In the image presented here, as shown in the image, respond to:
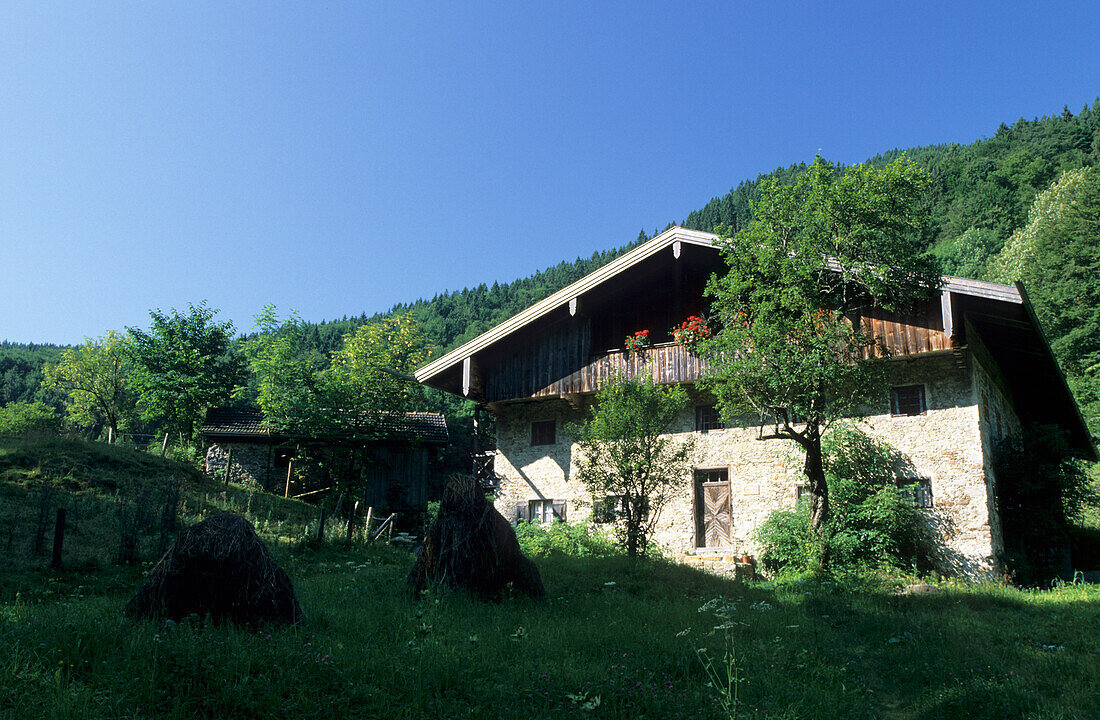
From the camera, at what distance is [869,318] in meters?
16.6

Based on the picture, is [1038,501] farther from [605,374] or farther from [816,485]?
[605,374]

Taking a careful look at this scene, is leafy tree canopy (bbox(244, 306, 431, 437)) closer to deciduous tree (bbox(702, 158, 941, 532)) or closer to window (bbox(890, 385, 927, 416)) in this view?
Answer: deciduous tree (bbox(702, 158, 941, 532))

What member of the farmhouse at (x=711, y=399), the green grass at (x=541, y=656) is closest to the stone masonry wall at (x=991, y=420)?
the farmhouse at (x=711, y=399)

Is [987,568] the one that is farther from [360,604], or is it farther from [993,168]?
[993,168]

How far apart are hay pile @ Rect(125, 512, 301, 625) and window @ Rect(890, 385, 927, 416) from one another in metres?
14.9

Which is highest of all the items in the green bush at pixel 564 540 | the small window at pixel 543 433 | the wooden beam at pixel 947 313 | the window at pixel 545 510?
the wooden beam at pixel 947 313

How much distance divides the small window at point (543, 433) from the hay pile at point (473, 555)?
10.7 meters

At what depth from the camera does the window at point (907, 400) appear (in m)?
16.3

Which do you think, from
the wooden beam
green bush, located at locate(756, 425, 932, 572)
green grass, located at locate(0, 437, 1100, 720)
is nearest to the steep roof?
green bush, located at locate(756, 425, 932, 572)

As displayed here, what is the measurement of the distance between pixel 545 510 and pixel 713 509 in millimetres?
5130

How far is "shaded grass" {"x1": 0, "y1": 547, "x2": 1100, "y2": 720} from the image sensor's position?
518cm

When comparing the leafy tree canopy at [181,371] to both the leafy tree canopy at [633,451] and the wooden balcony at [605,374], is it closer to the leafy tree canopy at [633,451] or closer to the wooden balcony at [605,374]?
the wooden balcony at [605,374]

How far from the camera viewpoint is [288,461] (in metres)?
31.6

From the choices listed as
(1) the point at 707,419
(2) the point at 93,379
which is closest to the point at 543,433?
(1) the point at 707,419
